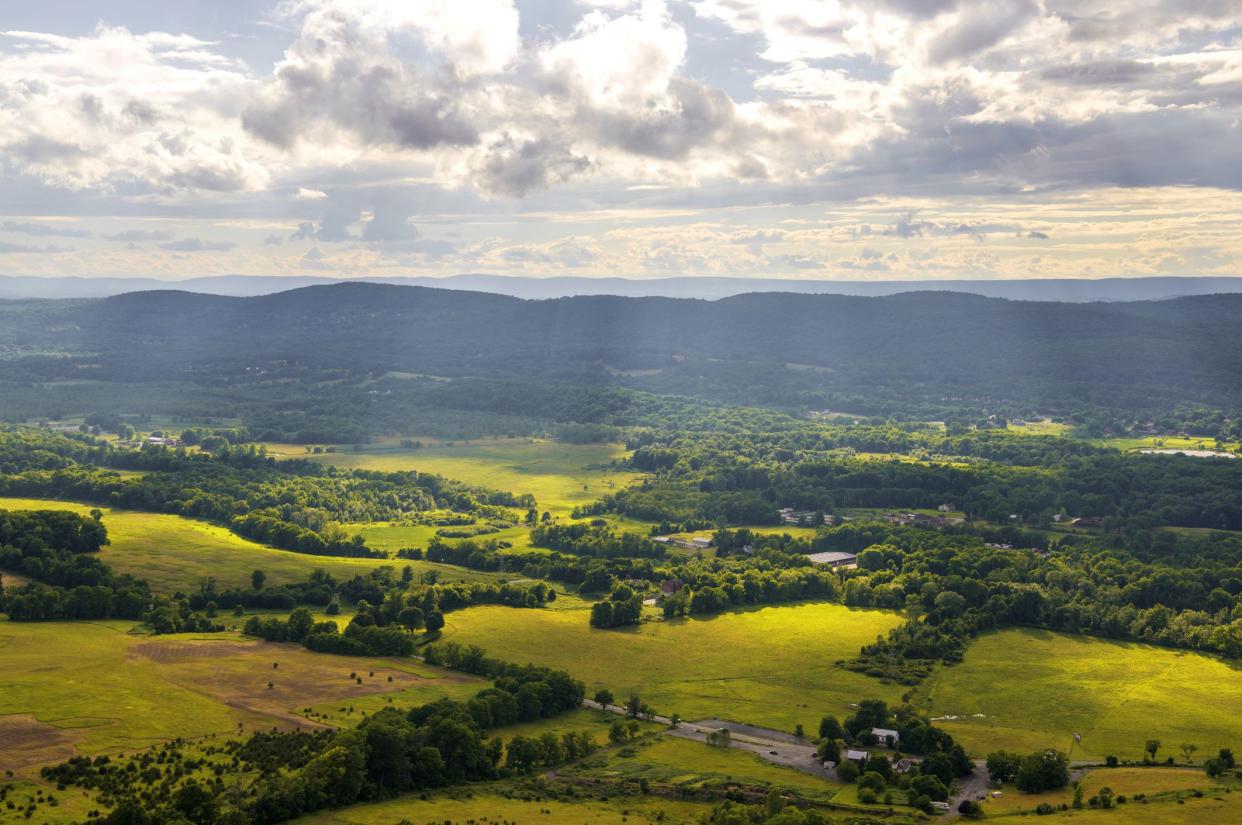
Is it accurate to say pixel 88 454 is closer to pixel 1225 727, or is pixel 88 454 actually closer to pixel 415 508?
pixel 415 508

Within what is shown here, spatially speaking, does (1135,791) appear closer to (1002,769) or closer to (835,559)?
(1002,769)

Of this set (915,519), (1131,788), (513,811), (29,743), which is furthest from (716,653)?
(915,519)

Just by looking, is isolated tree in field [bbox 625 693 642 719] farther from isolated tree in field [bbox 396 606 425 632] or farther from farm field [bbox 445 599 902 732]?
isolated tree in field [bbox 396 606 425 632]

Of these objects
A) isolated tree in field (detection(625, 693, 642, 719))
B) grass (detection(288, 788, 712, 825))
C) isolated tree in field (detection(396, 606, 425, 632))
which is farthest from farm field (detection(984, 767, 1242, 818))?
isolated tree in field (detection(396, 606, 425, 632))

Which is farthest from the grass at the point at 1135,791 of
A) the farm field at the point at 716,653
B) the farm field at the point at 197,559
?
the farm field at the point at 197,559

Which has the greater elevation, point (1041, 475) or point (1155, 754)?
point (1041, 475)

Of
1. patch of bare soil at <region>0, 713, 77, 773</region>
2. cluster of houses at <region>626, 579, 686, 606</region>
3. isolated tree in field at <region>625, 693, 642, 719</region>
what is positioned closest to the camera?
patch of bare soil at <region>0, 713, 77, 773</region>

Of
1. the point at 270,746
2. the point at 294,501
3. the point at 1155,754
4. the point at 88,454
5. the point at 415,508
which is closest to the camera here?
the point at 270,746

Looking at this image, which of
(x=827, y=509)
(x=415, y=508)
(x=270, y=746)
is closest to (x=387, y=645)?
(x=270, y=746)
